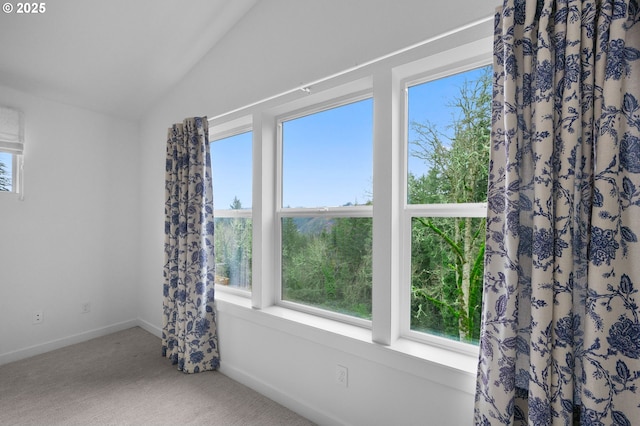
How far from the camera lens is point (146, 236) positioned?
11.5ft

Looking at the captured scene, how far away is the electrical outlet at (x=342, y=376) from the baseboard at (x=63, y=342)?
2.79m

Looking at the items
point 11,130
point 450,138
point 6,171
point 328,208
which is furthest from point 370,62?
point 6,171

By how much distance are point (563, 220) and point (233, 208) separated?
2373 mm

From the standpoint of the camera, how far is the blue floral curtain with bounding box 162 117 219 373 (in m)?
2.54

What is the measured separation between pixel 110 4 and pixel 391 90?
194 cm

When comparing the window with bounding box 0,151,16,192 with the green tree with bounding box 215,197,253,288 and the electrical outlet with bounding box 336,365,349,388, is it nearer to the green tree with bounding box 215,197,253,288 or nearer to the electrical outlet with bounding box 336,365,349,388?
the green tree with bounding box 215,197,253,288

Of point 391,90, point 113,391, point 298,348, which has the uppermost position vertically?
point 391,90

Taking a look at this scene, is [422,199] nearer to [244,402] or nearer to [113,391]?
[244,402]

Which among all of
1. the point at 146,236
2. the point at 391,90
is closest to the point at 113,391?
the point at 146,236

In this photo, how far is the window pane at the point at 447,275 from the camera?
5.16ft

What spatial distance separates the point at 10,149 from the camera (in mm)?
2709

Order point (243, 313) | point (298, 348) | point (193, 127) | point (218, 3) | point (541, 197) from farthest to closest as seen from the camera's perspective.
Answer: point (193, 127) < point (243, 313) < point (218, 3) < point (298, 348) < point (541, 197)

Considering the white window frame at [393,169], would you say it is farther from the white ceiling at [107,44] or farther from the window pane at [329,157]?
the white ceiling at [107,44]

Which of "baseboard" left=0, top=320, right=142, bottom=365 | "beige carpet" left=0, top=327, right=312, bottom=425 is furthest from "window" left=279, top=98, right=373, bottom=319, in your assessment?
"baseboard" left=0, top=320, right=142, bottom=365
